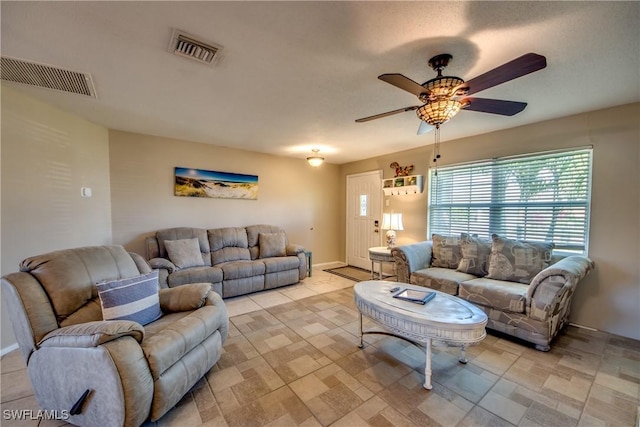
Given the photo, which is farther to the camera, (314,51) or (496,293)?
(496,293)

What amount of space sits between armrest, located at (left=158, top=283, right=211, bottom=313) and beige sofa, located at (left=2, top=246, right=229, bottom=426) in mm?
194

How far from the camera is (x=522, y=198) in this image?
3.23 m

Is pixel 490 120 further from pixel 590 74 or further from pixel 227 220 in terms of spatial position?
pixel 227 220

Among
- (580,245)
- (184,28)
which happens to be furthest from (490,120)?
(184,28)

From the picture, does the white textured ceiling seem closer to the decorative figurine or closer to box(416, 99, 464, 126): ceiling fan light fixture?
box(416, 99, 464, 126): ceiling fan light fixture

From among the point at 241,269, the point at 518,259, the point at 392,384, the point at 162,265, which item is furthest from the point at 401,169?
the point at 162,265

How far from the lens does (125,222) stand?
361cm

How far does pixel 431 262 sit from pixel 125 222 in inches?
176

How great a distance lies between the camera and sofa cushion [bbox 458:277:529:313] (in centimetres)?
244

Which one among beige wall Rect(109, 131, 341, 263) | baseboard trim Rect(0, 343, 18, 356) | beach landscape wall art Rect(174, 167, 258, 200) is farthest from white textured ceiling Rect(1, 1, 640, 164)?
baseboard trim Rect(0, 343, 18, 356)

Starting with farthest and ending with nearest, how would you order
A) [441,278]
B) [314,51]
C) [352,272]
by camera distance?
[352,272], [441,278], [314,51]

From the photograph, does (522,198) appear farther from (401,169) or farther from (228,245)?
(228,245)

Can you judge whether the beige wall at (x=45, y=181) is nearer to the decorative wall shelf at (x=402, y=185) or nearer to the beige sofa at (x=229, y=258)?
the beige sofa at (x=229, y=258)

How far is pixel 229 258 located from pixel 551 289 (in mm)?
4002
